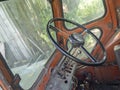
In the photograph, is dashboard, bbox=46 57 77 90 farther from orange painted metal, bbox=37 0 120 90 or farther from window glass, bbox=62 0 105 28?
window glass, bbox=62 0 105 28

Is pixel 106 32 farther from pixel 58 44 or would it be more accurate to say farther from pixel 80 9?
pixel 58 44

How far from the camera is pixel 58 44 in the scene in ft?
7.73

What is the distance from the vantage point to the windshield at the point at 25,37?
2.07 meters

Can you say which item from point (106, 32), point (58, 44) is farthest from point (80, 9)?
point (58, 44)

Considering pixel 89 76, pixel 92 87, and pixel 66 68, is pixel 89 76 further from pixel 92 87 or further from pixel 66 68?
pixel 66 68

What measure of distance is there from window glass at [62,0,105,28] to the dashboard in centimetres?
48

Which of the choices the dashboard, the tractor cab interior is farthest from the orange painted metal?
the dashboard

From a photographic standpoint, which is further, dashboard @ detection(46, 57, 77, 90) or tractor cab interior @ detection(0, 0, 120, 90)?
dashboard @ detection(46, 57, 77, 90)

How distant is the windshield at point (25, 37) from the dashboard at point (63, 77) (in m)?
0.13

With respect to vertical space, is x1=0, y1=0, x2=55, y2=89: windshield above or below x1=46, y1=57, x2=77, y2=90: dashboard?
above

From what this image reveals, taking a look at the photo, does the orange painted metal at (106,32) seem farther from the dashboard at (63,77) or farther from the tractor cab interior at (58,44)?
the dashboard at (63,77)

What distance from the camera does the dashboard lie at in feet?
7.29

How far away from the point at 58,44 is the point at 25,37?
0.94 feet

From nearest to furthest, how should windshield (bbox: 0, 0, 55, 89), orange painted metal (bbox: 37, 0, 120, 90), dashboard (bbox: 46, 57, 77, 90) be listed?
windshield (bbox: 0, 0, 55, 89) < dashboard (bbox: 46, 57, 77, 90) < orange painted metal (bbox: 37, 0, 120, 90)
